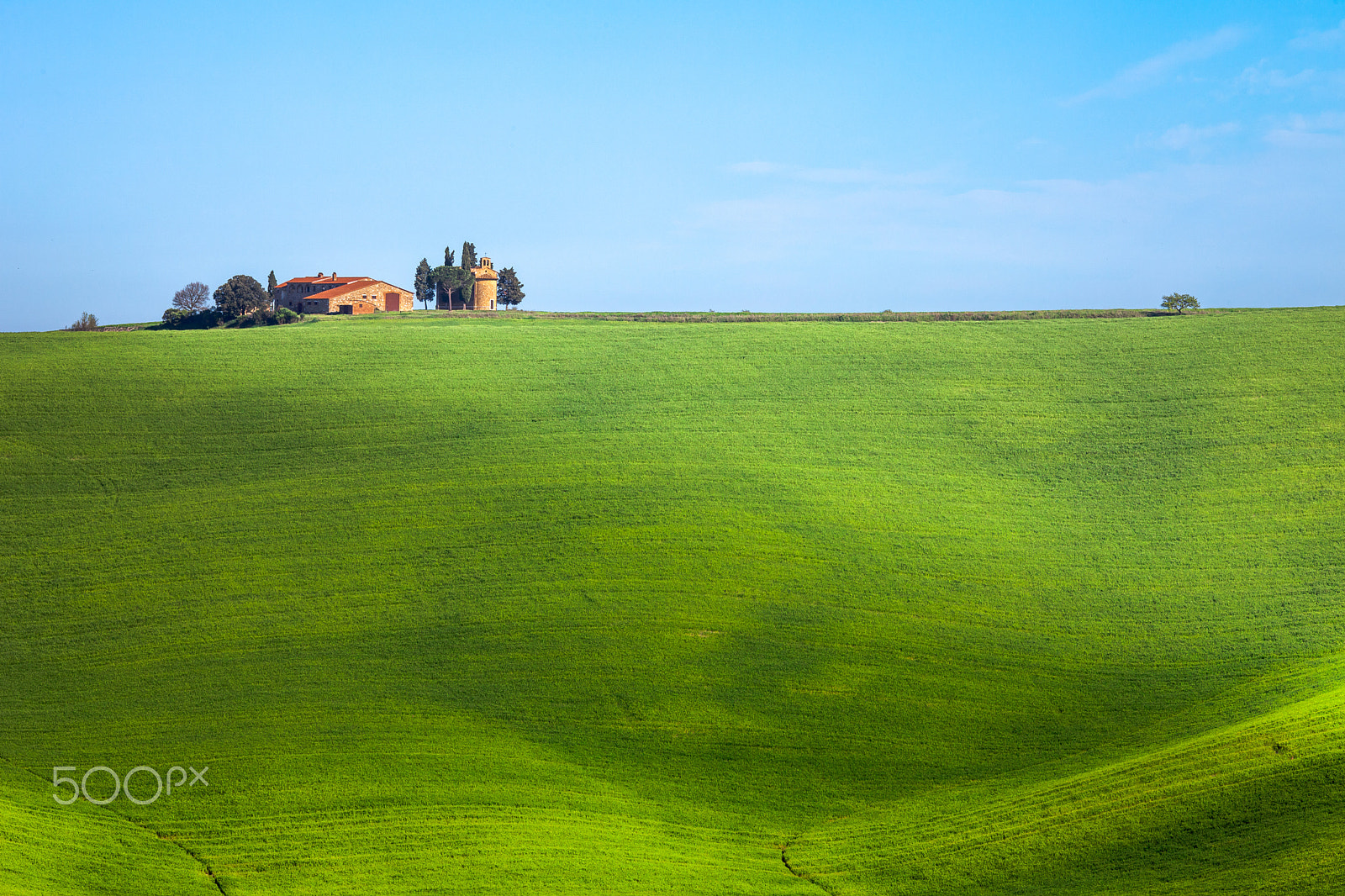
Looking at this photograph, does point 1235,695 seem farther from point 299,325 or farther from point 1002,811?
point 299,325

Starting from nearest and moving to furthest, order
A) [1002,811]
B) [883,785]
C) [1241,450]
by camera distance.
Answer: [1002,811] → [883,785] → [1241,450]

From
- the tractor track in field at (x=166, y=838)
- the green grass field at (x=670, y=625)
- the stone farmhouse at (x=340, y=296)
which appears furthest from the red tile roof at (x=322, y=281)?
the tractor track in field at (x=166, y=838)

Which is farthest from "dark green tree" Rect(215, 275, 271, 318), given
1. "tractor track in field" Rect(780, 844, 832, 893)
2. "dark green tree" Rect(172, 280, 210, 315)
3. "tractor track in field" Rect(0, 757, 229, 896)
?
"tractor track in field" Rect(780, 844, 832, 893)

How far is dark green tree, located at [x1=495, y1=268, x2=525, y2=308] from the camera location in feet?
226

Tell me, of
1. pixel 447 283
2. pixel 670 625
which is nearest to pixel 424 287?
pixel 447 283

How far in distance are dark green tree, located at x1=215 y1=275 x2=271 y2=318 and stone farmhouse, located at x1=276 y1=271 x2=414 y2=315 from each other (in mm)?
3553

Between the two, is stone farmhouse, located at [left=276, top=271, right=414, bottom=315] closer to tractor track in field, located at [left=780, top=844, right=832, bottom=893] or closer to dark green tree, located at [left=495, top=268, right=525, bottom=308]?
dark green tree, located at [left=495, top=268, right=525, bottom=308]

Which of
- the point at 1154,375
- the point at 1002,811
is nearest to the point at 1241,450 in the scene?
the point at 1154,375

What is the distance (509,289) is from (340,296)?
1392 cm

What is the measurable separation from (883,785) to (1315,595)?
50.0 feet

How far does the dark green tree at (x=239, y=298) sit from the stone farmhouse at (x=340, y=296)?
3.55 m

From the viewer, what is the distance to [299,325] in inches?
1986

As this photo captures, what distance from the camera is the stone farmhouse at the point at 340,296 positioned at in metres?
58.1

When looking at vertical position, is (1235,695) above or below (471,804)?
above
